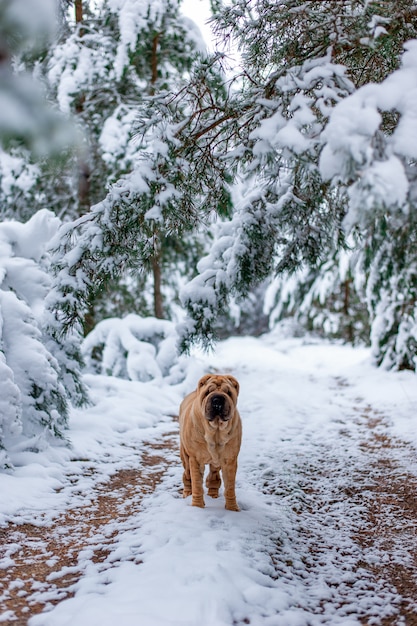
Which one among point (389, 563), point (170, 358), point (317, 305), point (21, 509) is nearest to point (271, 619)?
point (389, 563)

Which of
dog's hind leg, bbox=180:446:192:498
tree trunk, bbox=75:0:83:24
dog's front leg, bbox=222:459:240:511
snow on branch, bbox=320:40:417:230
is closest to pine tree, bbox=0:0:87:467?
snow on branch, bbox=320:40:417:230

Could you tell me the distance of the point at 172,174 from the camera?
4.07 m

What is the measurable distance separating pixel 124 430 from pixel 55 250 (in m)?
3.42

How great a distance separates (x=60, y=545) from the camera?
147 inches

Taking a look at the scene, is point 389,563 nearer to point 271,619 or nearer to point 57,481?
point 271,619

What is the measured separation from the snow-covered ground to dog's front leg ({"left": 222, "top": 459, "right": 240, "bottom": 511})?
0.09 meters

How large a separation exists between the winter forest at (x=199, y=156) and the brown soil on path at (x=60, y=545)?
998 millimetres

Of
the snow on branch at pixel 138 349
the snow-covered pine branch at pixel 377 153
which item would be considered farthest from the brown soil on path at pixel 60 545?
the snow on branch at pixel 138 349

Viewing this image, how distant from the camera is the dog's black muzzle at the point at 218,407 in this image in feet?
12.9

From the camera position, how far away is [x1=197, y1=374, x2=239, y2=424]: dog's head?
392 cm

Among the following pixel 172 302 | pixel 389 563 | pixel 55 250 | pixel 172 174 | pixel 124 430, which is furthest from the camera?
pixel 172 302

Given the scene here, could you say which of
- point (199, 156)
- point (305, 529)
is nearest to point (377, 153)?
point (199, 156)

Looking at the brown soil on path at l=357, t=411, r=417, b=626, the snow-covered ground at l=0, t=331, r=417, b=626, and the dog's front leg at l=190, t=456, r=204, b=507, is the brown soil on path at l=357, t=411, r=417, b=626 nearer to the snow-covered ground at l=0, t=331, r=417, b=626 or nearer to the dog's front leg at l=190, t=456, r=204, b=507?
the snow-covered ground at l=0, t=331, r=417, b=626

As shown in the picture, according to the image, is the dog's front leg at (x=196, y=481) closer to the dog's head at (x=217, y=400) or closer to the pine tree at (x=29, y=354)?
the dog's head at (x=217, y=400)
